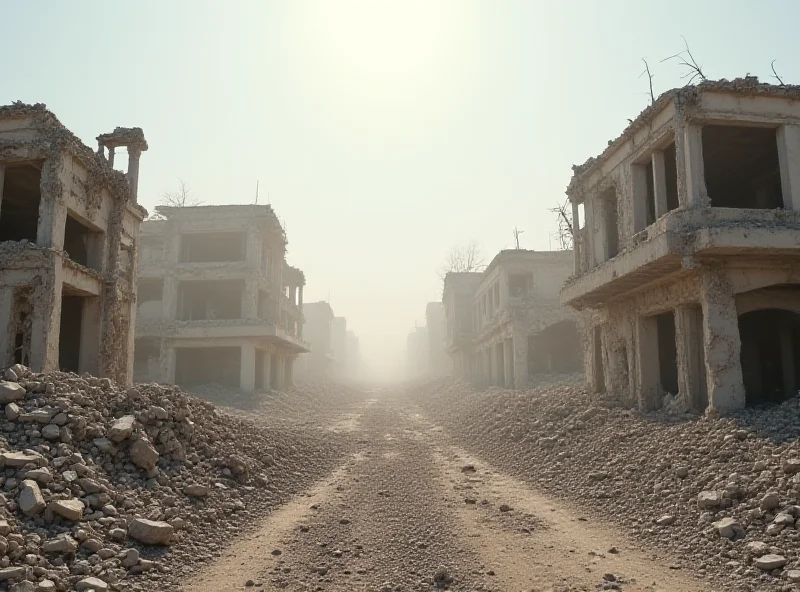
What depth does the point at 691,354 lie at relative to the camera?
527 inches

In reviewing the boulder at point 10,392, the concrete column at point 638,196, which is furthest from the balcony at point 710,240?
the boulder at point 10,392

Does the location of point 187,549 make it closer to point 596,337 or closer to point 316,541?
point 316,541

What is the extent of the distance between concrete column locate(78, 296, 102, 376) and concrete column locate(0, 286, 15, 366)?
296cm

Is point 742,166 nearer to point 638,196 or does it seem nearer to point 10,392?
point 638,196

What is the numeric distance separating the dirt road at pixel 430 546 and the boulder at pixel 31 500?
6.85 feet

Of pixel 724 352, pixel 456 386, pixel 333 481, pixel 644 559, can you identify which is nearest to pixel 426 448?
pixel 333 481

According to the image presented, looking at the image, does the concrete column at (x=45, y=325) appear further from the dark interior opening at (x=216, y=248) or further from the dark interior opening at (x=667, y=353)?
the dark interior opening at (x=216, y=248)

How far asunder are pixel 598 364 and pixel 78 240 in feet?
55.2

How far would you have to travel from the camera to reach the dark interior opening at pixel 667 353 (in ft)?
52.3

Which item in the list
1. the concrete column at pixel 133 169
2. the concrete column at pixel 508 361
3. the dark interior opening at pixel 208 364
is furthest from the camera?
the dark interior opening at pixel 208 364

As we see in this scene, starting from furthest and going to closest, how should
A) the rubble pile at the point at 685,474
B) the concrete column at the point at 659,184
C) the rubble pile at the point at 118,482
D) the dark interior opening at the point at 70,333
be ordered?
the dark interior opening at the point at 70,333
the concrete column at the point at 659,184
the rubble pile at the point at 685,474
the rubble pile at the point at 118,482

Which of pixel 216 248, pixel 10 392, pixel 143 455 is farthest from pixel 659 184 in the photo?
pixel 216 248

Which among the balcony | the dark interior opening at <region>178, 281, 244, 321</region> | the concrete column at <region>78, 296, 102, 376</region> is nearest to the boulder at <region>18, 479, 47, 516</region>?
the concrete column at <region>78, 296, 102, 376</region>

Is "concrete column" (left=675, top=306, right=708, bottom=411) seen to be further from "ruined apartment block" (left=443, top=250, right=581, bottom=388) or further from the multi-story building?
the multi-story building
